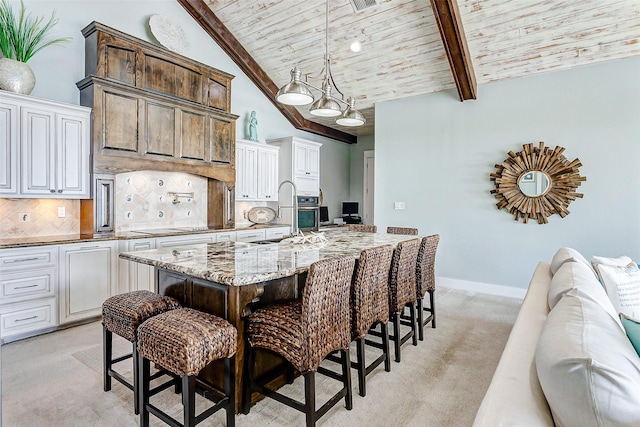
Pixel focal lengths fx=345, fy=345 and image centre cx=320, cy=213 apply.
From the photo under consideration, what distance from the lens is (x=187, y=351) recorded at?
5.14 ft

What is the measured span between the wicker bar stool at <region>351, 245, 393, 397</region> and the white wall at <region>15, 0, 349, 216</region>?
3.77 metres

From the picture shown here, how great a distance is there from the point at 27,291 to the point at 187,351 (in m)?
2.57

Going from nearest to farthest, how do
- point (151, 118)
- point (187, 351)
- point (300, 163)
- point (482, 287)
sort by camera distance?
point (187, 351), point (151, 118), point (482, 287), point (300, 163)

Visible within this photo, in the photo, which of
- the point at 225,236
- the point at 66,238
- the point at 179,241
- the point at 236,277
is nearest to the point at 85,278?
the point at 66,238

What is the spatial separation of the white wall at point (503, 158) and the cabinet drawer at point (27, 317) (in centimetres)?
454

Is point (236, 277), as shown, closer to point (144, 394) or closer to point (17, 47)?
point (144, 394)

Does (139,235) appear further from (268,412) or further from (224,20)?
(224,20)

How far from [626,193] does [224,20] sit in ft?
18.9

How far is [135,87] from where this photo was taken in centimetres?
396

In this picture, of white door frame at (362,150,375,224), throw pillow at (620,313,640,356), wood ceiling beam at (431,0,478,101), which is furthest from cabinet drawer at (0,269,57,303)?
white door frame at (362,150,375,224)

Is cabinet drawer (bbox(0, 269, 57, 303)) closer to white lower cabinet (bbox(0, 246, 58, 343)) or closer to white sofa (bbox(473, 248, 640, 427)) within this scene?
white lower cabinet (bbox(0, 246, 58, 343))

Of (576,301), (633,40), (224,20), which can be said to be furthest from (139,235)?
(633,40)

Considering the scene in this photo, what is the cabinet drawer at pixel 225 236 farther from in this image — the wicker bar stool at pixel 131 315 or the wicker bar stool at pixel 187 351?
the wicker bar stool at pixel 187 351

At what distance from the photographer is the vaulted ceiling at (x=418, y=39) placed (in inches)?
150
